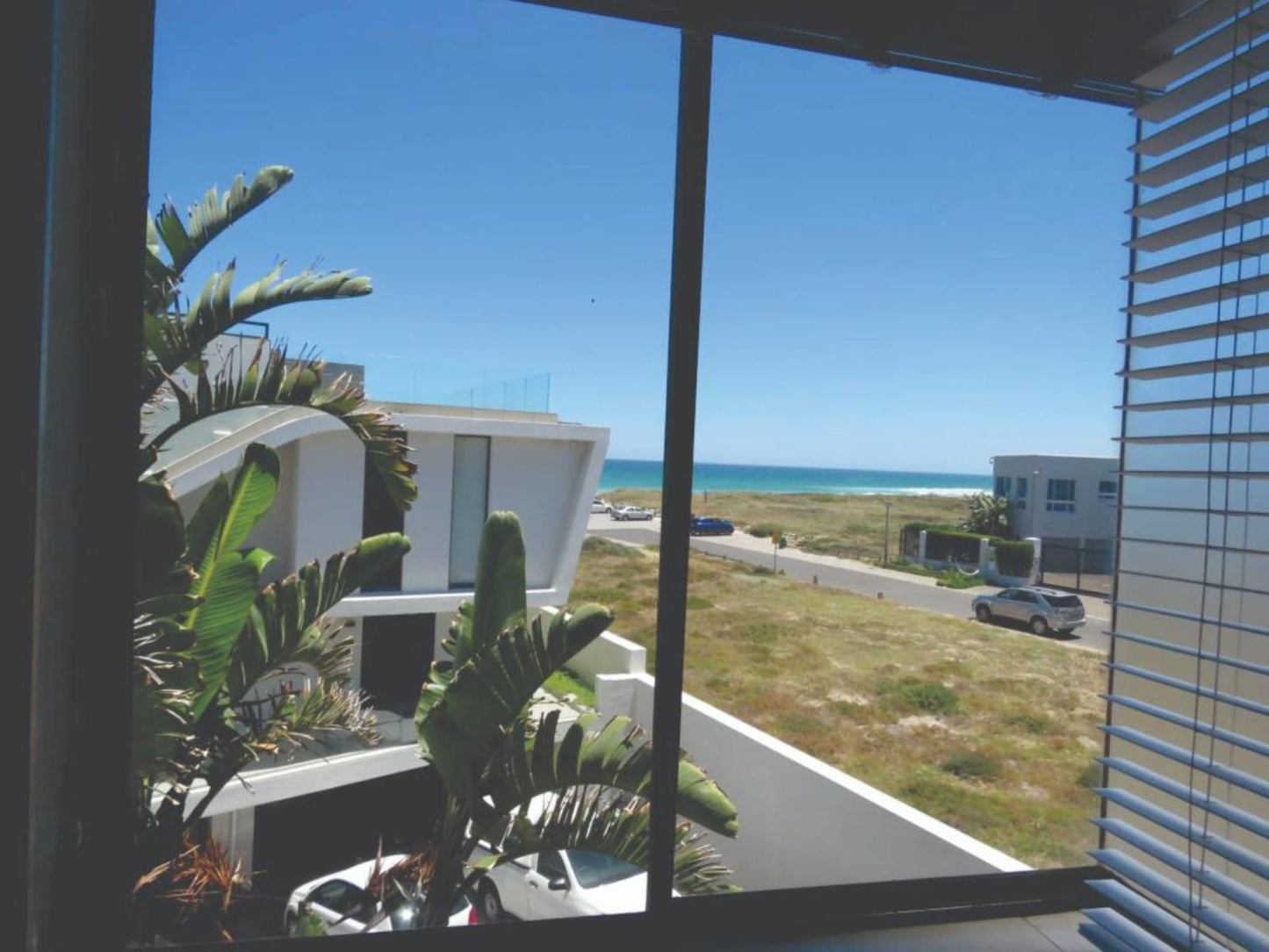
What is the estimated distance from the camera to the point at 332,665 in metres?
2.12

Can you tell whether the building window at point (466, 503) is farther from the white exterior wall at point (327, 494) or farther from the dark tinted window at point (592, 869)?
the dark tinted window at point (592, 869)

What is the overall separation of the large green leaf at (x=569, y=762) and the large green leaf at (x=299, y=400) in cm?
70

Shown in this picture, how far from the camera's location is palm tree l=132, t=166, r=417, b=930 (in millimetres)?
1559

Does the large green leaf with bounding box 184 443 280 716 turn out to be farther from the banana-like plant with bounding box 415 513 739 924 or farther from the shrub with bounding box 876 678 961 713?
the shrub with bounding box 876 678 961 713

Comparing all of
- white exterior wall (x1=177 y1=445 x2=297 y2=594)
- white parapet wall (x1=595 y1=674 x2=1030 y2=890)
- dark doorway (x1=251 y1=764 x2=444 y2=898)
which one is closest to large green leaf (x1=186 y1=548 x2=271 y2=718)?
white parapet wall (x1=595 y1=674 x2=1030 y2=890)

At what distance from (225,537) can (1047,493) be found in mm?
14811

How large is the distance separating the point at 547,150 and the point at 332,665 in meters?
16.4

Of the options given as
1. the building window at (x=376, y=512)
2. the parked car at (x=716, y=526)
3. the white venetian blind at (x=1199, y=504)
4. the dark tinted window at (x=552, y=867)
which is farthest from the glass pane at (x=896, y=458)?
the building window at (x=376, y=512)

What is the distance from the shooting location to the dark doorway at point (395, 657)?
21.9 feet

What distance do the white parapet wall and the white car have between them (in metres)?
1.12

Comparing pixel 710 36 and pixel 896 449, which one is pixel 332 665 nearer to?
pixel 710 36

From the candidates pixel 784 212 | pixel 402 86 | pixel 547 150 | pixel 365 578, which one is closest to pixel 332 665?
pixel 365 578

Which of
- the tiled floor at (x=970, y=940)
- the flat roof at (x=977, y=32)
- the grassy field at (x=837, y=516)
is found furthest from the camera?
the grassy field at (x=837, y=516)

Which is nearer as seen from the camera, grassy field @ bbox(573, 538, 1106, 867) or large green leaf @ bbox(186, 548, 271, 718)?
large green leaf @ bbox(186, 548, 271, 718)
